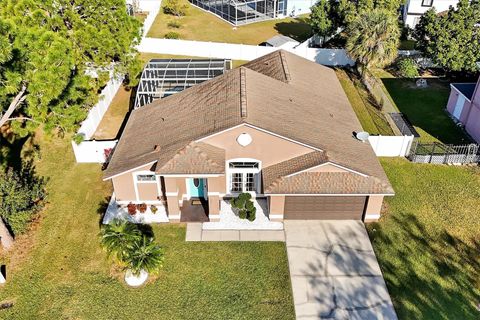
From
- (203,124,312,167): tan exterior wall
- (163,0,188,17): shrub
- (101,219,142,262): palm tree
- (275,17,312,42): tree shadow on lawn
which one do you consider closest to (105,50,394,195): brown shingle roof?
(203,124,312,167): tan exterior wall

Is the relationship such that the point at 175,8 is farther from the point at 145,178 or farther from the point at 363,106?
the point at 145,178

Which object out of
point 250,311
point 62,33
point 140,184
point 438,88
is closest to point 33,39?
point 62,33

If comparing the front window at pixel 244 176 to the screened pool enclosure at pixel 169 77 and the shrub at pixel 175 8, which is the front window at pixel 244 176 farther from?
the shrub at pixel 175 8

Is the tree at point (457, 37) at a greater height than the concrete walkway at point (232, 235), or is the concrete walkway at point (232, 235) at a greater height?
the tree at point (457, 37)

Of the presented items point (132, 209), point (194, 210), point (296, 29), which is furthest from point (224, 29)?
point (132, 209)

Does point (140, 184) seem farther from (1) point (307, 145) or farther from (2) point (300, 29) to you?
(2) point (300, 29)

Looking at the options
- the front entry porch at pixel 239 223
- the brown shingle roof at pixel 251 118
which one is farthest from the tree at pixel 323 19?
the front entry porch at pixel 239 223
